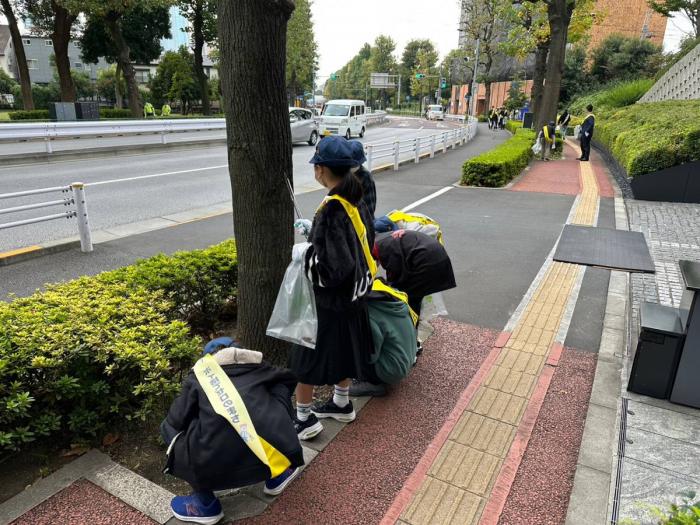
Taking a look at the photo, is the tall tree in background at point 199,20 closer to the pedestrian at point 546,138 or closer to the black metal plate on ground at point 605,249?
the pedestrian at point 546,138

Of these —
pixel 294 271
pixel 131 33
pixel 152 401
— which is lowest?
pixel 152 401

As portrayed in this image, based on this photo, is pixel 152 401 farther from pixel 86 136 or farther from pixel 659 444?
pixel 86 136

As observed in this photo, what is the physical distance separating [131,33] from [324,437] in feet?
134

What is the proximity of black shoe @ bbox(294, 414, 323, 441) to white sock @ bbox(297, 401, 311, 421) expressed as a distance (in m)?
0.02

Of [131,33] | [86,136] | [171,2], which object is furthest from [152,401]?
[131,33]

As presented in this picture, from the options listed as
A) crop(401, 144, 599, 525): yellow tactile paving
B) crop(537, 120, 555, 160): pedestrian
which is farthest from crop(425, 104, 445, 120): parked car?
crop(401, 144, 599, 525): yellow tactile paving

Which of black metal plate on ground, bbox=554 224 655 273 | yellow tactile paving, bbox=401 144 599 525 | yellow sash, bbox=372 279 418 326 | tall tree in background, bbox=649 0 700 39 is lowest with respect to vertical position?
yellow tactile paving, bbox=401 144 599 525

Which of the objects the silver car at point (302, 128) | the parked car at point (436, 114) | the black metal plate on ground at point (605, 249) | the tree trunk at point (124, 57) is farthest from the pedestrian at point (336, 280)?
the parked car at point (436, 114)

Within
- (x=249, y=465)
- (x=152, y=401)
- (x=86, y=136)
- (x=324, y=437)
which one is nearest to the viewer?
(x=249, y=465)

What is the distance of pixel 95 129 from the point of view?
1762 cm

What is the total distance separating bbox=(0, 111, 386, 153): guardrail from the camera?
14883 millimetres

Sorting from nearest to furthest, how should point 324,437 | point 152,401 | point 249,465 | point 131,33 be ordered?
point 249,465
point 152,401
point 324,437
point 131,33

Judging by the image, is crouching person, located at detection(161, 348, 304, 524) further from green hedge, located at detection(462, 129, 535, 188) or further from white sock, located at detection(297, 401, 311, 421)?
green hedge, located at detection(462, 129, 535, 188)

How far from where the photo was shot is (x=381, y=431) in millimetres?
3012
